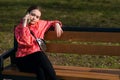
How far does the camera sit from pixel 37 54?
5562 millimetres

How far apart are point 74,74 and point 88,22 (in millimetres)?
5375

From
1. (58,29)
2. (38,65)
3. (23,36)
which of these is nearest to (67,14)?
(58,29)

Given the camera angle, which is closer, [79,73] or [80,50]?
[79,73]

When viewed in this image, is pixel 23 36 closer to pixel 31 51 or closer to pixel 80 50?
pixel 31 51

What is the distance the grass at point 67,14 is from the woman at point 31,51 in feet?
7.14

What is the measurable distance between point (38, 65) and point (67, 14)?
6.23 m

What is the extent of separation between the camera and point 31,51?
18.4 ft

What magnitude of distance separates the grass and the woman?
2.18 m

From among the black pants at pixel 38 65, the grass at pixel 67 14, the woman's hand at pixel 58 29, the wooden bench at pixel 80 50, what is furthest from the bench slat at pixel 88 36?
the grass at pixel 67 14

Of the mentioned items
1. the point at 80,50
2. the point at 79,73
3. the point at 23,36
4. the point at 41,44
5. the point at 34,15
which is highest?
the point at 34,15

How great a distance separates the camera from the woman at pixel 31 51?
5.47 meters

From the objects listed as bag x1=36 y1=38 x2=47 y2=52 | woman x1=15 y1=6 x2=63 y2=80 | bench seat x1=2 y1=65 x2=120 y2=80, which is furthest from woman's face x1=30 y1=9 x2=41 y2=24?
bench seat x1=2 y1=65 x2=120 y2=80

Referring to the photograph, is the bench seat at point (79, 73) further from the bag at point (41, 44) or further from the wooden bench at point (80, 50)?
the bag at point (41, 44)

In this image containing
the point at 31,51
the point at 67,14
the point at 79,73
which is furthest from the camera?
the point at 67,14
